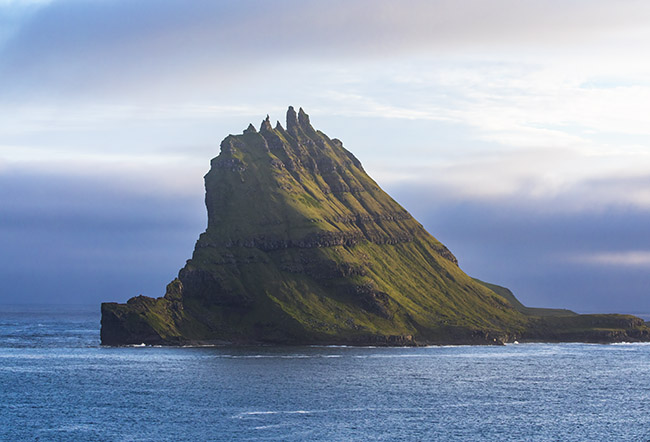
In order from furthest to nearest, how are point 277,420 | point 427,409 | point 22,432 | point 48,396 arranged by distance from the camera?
point 48,396 → point 427,409 → point 277,420 → point 22,432

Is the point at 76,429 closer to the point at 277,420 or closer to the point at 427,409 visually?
the point at 277,420

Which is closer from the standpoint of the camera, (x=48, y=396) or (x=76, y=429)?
(x=76, y=429)

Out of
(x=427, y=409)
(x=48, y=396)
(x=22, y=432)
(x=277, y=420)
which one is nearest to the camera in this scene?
(x=22, y=432)

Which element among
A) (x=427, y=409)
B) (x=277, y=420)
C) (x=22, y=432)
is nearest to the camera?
(x=22, y=432)

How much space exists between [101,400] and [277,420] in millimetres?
49110

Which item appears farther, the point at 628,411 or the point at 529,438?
the point at 628,411

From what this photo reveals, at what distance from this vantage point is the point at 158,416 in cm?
17000

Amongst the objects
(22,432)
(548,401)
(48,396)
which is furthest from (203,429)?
(548,401)

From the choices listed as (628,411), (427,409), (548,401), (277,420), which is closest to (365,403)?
(427,409)

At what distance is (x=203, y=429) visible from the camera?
156 m

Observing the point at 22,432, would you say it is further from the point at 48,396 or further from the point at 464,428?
the point at 464,428

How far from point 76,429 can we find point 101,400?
3499cm

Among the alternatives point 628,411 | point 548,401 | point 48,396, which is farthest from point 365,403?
point 48,396

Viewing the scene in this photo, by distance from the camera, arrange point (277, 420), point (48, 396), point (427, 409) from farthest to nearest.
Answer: point (48, 396), point (427, 409), point (277, 420)
